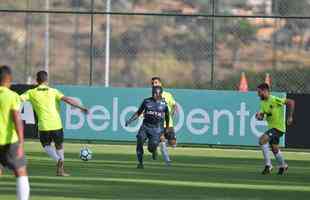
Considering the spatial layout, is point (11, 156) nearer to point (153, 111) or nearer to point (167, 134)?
point (153, 111)

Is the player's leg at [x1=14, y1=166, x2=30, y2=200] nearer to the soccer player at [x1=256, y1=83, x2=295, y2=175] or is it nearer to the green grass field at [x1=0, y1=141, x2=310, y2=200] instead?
the green grass field at [x1=0, y1=141, x2=310, y2=200]

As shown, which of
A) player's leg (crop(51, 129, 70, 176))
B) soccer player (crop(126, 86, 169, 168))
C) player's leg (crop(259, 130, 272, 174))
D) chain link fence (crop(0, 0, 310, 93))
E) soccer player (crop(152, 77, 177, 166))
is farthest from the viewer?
chain link fence (crop(0, 0, 310, 93))

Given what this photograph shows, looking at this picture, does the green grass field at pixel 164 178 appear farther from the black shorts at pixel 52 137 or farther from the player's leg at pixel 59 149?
the black shorts at pixel 52 137

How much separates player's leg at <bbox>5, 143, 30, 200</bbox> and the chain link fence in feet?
129

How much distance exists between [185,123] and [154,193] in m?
14.1

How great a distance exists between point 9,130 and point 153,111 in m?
9.91

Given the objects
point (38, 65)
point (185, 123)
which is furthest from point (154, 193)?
point (38, 65)

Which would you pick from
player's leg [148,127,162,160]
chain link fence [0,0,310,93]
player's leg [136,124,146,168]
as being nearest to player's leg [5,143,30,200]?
player's leg [136,124,146,168]

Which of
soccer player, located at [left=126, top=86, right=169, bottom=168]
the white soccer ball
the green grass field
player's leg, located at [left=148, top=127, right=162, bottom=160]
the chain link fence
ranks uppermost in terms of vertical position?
the chain link fence

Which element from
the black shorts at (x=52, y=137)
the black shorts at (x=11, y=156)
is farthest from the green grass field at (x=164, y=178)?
the black shorts at (x=11, y=156)

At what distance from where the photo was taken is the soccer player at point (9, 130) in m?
15.8

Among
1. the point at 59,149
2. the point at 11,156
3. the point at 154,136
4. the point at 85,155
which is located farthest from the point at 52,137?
the point at 11,156

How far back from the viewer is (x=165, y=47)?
61.9m

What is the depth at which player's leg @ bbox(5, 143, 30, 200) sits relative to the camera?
1567 centimetres
